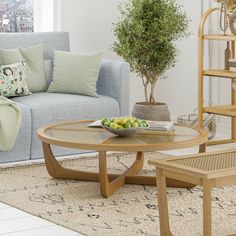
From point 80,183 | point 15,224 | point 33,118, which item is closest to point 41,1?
point 33,118

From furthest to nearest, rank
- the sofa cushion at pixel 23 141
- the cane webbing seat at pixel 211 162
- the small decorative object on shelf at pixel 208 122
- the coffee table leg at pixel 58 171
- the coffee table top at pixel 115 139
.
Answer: the small decorative object on shelf at pixel 208 122
the sofa cushion at pixel 23 141
the coffee table leg at pixel 58 171
the coffee table top at pixel 115 139
the cane webbing seat at pixel 211 162

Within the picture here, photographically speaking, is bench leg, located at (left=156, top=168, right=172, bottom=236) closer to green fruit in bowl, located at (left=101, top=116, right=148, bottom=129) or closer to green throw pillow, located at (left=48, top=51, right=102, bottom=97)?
green fruit in bowl, located at (left=101, top=116, right=148, bottom=129)

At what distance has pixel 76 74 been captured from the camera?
569cm

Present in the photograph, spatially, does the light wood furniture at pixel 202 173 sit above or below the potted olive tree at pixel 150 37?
below

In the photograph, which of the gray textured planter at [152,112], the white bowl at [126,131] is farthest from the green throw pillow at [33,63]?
the white bowl at [126,131]

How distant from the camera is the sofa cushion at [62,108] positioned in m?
5.23

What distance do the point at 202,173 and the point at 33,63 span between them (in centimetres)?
293

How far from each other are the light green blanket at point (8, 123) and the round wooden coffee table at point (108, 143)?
1.35ft

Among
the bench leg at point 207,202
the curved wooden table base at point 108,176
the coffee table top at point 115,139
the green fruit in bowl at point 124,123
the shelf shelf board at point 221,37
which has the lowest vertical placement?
the curved wooden table base at point 108,176

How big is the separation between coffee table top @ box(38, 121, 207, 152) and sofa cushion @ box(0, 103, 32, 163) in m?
0.50

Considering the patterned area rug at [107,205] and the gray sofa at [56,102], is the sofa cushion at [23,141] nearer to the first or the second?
the gray sofa at [56,102]

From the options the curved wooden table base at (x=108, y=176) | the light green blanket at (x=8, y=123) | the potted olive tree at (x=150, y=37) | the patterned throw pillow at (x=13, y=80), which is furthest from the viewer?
the potted olive tree at (x=150, y=37)

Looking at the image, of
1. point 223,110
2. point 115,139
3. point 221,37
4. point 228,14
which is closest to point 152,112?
point 223,110

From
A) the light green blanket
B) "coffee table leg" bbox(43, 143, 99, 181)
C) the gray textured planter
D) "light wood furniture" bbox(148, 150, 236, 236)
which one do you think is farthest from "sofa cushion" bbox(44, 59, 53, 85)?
"light wood furniture" bbox(148, 150, 236, 236)
